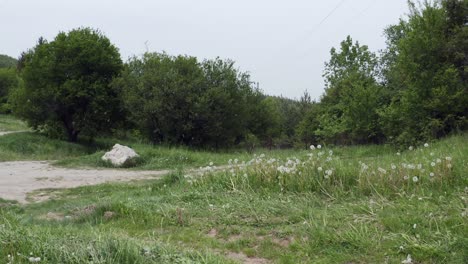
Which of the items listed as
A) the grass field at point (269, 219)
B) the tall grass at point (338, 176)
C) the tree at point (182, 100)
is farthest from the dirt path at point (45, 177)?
the tree at point (182, 100)

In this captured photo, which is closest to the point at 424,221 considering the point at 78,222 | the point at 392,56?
the point at 78,222

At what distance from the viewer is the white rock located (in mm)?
13870

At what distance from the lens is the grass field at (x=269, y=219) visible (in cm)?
370

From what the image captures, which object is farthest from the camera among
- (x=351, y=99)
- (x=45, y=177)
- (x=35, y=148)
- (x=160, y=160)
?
(x=351, y=99)

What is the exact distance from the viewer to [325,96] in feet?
134

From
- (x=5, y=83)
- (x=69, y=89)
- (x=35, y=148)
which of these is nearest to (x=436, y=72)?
(x=69, y=89)

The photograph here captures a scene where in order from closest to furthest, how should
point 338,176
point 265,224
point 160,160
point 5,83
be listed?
point 265,224 → point 338,176 → point 160,160 → point 5,83

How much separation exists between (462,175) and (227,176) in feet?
11.0

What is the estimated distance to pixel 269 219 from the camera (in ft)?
16.8

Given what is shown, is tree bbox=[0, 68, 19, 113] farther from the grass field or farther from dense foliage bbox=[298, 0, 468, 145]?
the grass field

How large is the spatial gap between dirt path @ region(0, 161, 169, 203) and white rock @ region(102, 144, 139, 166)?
84 cm

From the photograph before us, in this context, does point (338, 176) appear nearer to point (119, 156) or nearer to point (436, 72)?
point (119, 156)

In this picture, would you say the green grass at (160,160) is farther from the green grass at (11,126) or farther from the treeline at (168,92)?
the green grass at (11,126)

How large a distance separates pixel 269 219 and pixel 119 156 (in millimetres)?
9835
